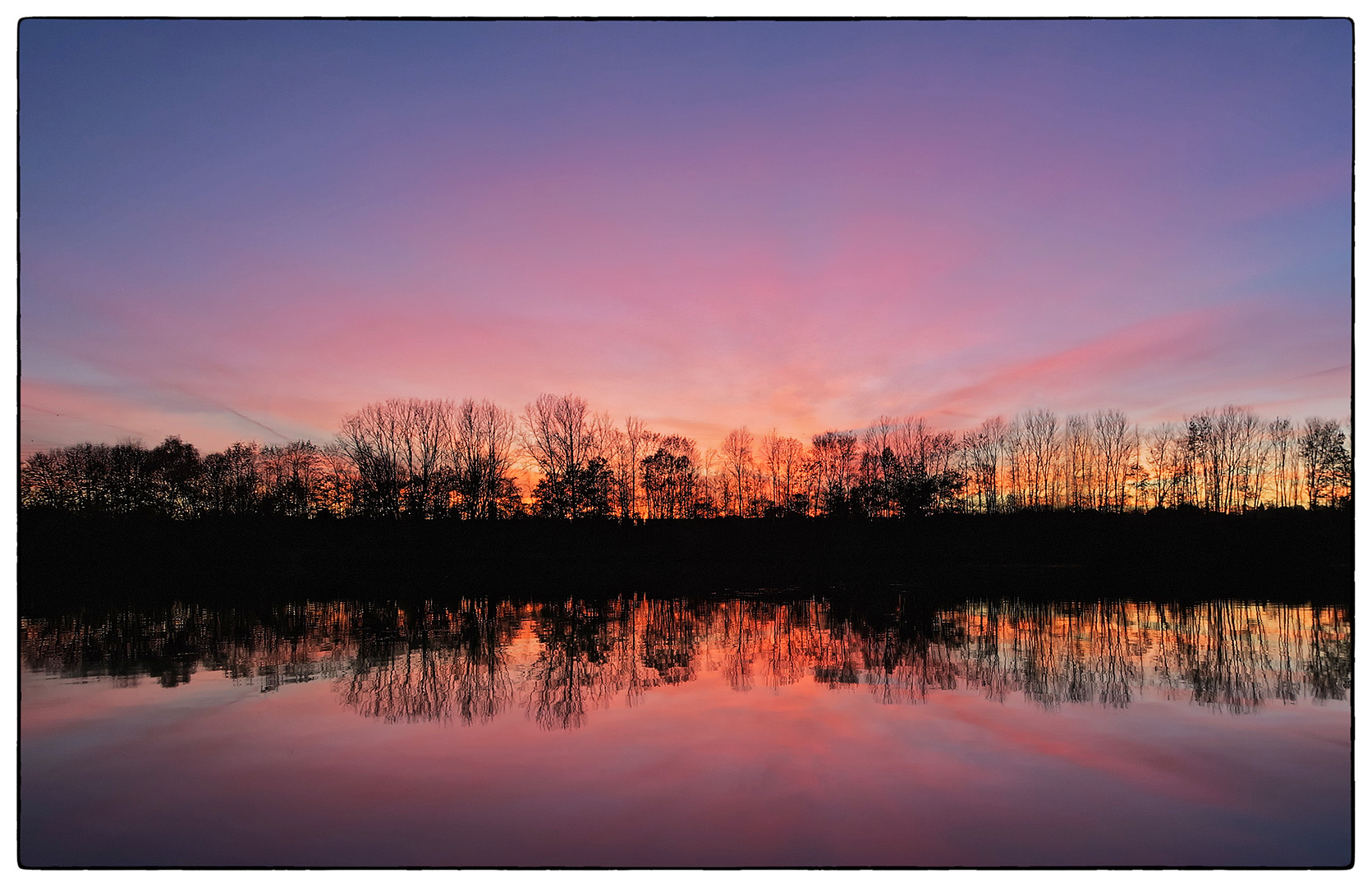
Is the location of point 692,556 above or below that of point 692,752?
below

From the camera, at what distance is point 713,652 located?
13.7 m

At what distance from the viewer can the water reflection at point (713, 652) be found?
1016 centimetres

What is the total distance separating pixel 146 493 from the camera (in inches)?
2116

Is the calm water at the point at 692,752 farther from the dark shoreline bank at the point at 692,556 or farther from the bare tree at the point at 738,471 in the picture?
the bare tree at the point at 738,471

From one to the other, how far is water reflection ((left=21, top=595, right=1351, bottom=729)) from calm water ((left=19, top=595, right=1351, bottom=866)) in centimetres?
10

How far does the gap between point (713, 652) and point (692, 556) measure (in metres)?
31.1

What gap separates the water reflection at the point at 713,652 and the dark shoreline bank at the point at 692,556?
22.2 ft

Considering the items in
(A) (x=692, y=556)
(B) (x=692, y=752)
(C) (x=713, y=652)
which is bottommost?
(A) (x=692, y=556)

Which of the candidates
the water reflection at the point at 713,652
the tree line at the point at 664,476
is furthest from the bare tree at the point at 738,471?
the water reflection at the point at 713,652

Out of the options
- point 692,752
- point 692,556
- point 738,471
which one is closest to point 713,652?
point 692,752

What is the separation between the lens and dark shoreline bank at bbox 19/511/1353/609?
92.5 feet

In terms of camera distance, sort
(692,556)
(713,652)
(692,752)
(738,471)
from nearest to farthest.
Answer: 1. (692,752)
2. (713,652)
3. (692,556)
4. (738,471)

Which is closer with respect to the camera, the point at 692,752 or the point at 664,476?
the point at 692,752

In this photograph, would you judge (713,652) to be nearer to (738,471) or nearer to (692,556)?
(692,556)
